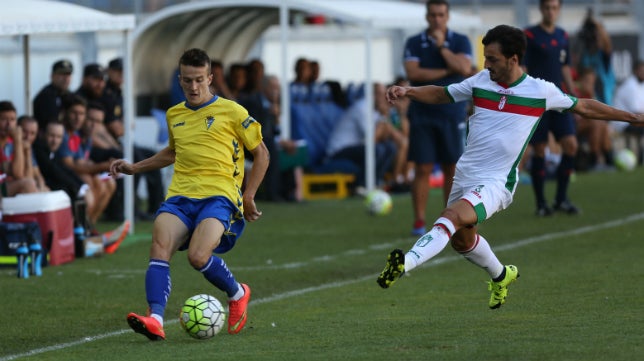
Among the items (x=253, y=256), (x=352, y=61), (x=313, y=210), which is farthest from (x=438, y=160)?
(x=352, y=61)

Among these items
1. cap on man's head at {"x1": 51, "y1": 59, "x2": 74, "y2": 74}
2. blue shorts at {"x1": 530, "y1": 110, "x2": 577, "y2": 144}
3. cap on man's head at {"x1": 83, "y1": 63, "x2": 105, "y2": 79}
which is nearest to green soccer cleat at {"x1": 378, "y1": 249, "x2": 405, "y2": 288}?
blue shorts at {"x1": 530, "y1": 110, "x2": 577, "y2": 144}

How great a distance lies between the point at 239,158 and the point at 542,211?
8.63 meters

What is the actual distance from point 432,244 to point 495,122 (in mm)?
1037

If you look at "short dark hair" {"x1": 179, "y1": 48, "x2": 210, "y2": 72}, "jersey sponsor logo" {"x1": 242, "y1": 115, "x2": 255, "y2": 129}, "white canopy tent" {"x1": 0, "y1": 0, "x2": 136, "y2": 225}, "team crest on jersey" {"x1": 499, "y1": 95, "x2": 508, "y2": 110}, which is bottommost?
"jersey sponsor logo" {"x1": 242, "y1": 115, "x2": 255, "y2": 129}

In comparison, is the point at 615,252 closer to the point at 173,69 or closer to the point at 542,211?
the point at 542,211

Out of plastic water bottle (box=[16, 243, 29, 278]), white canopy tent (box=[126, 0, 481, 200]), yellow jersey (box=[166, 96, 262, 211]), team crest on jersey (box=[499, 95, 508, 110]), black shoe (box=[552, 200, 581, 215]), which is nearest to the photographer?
yellow jersey (box=[166, 96, 262, 211])

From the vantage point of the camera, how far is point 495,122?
9859 mm

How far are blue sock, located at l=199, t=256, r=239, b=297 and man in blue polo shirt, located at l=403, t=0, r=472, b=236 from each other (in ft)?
20.0

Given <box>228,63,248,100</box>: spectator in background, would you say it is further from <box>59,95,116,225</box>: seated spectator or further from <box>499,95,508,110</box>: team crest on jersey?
<box>499,95,508,110</box>: team crest on jersey

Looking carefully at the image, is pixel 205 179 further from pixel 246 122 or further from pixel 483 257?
pixel 483 257

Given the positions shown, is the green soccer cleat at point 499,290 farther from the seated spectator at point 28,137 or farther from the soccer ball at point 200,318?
the seated spectator at point 28,137

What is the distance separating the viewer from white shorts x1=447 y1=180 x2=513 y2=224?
378 inches

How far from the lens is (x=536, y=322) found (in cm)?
927

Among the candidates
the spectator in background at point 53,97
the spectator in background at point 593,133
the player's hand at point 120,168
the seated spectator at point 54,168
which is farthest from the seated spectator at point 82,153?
the spectator in background at point 593,133
